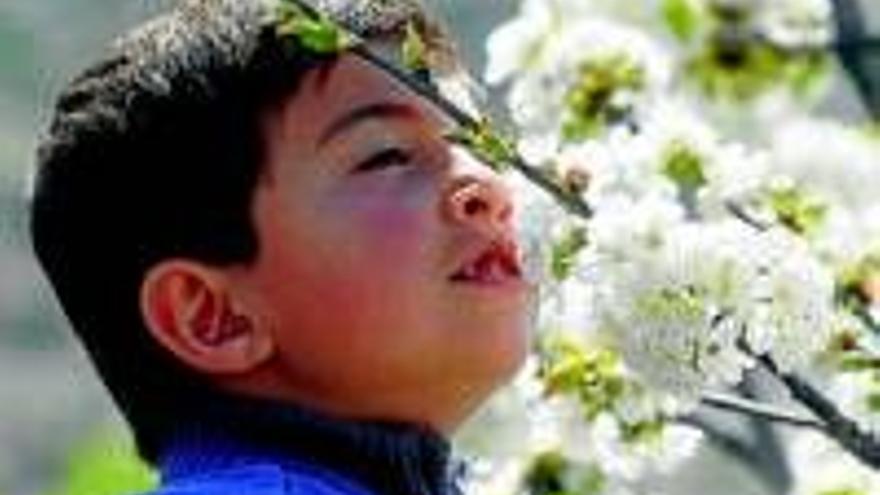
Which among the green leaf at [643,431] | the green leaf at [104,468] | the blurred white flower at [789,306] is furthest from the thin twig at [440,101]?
the green leaf at [104,468]

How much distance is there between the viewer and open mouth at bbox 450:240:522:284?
83.2 inches

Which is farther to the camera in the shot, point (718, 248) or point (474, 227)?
point (718, 248)

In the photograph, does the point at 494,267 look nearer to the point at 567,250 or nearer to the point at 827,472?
the point at 567,250

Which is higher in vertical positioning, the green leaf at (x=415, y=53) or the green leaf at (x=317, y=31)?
the green leaf at (x=317, y=31)

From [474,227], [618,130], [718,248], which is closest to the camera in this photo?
[474,227]

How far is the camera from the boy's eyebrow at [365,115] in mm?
2191

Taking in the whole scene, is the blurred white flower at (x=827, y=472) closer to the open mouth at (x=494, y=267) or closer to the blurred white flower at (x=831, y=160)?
the blurred white flower at (x=831, y=160)

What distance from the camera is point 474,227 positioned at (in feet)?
6.98

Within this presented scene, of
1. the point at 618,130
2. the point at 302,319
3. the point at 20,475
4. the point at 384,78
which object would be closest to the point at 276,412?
the point at 302,319

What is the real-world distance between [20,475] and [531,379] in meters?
13.1

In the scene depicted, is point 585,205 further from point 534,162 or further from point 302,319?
point 302,319

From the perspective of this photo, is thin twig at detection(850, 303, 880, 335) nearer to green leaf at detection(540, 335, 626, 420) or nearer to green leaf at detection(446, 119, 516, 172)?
green leaf at detection(540, 335, 626, 420)

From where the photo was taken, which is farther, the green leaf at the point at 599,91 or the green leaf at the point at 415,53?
the green leaf at the point at 599,91

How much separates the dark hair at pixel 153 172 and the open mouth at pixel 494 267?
6.1 inches
